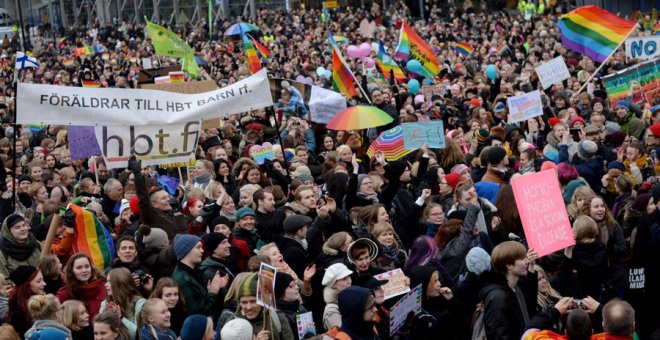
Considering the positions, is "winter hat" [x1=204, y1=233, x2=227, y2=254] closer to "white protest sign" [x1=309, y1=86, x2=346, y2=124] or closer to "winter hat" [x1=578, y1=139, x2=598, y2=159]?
"winter hat" [x1=578, y1=139, x2=598, y2=159]

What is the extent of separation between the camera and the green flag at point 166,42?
19.5 m

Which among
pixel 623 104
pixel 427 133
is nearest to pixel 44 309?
pixel 427 133

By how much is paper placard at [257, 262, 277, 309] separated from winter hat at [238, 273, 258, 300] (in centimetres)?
13

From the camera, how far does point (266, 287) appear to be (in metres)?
6.43

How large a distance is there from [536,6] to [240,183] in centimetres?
2954

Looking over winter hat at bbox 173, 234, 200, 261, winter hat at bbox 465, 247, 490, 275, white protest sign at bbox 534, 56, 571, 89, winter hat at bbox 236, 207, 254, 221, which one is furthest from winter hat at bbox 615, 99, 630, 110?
winter hat at bbox 173, 234, 200, 261

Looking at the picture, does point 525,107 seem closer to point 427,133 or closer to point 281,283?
point 427,133

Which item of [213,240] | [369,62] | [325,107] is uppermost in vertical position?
[213,240]

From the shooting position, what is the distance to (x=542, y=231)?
7551 millimetres

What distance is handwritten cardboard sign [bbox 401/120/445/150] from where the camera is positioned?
436 inches

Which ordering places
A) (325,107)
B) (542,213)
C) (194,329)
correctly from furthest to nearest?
(325,107) < (542,213) < (194,329)

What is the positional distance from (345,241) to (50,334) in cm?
216

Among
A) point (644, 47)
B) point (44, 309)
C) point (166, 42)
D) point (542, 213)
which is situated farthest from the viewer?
point (166, 42)

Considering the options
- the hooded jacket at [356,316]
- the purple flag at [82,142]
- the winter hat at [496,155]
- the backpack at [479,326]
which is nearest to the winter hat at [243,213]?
the winter hat at [496,155]
